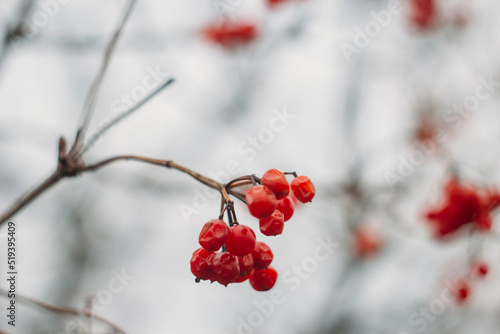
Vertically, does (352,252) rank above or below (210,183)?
above

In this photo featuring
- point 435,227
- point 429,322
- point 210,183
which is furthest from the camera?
point 429,322

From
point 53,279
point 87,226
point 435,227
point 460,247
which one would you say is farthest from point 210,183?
point 53,279

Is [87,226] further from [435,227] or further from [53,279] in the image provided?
[435,227]

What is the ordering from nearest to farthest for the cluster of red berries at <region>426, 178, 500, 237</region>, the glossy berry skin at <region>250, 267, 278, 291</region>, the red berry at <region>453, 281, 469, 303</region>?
1. the glossy berry skin at <region>250, 267, 278, 291</region>
2. the cluster of red berries at <region>426, 178, 500, 237</region>
3. the red berry at <region>453, 281, 469, 303</region>

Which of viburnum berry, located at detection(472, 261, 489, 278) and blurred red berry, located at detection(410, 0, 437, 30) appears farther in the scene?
blurred red berry, located at detection(410, 0, 437, 30)

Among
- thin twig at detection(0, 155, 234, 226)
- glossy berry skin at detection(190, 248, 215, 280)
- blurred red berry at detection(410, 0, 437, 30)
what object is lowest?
glossy berry skin at detection(190, 248, 215, 280)

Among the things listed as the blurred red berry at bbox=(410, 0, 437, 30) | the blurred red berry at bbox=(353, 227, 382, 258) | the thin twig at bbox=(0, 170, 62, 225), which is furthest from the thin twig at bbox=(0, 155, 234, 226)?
the blurred red berry at bbox=(353, 227, 382, 258)

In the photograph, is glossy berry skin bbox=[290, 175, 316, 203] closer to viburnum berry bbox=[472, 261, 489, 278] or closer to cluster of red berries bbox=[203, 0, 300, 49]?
viburnum berry bbox=[472, 261, 489, 278]
